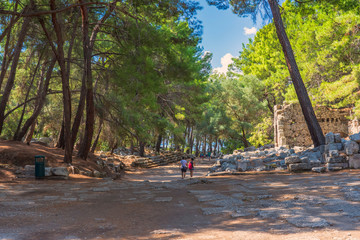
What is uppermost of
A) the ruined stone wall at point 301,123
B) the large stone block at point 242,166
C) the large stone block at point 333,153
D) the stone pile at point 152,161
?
the ruined stone wall at point 301,123

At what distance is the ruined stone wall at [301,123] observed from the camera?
19172 mm

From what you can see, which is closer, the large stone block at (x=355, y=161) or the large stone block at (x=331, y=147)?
the large stone block at (x=355, y=161)

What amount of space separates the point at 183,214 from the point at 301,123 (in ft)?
55.3

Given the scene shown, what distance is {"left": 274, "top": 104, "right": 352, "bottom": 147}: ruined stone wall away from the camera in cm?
1917

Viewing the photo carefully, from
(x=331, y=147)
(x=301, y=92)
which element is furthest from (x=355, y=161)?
(x=301, y=92)

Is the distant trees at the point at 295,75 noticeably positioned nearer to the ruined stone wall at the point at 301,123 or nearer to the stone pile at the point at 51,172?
the ruined stone wall at the point at 301,123

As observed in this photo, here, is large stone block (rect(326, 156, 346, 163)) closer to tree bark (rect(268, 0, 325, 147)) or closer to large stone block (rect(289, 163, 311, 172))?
large stone block (rect(289, 163, 311, 172))

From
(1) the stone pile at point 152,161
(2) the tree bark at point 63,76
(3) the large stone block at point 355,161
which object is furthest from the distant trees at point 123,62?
(1) the stone pile at point 152,161

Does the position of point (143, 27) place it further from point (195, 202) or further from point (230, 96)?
point (230, 96)

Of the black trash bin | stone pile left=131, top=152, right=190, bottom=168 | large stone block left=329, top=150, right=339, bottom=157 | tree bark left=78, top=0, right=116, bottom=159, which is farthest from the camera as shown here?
stone pile left=131, top=152, right=190, bottom=168

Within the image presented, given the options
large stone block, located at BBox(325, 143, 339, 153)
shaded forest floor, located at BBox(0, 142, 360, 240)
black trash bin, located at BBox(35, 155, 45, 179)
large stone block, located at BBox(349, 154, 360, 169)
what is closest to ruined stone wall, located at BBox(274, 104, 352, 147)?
large stone block, located at BBox(325, 143, 339, 153)

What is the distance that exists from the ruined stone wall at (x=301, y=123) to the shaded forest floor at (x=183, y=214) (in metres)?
13.2

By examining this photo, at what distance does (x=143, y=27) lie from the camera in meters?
10.8

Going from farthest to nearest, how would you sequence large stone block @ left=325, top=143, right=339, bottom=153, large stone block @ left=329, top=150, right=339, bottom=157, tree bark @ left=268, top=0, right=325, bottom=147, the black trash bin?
tree bark @ left=268, top=0, right=325, bottom=147
large stone block @ left=325, top=143, right=339, bottom=153
large stone block @ left=329, top=150, right=339, bottom=157
the black trash bin
